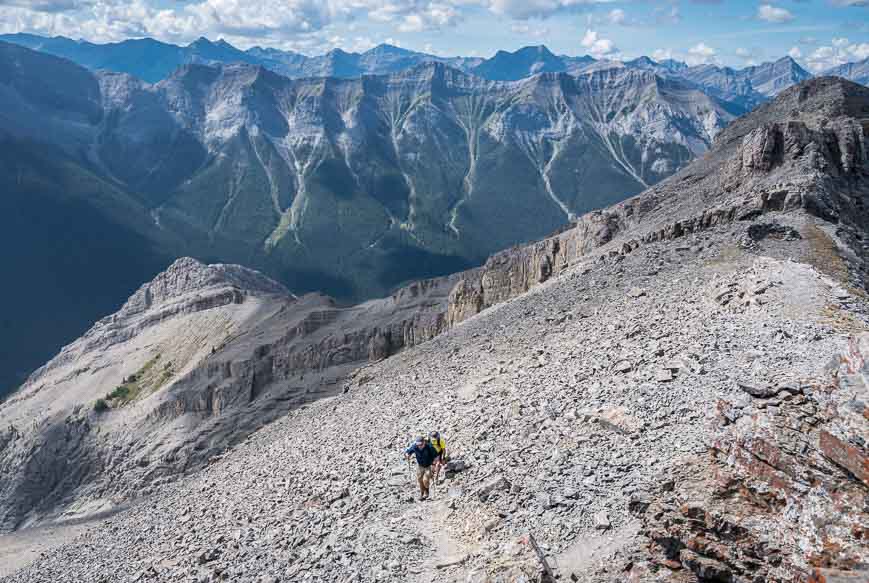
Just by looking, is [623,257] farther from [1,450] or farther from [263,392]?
[1,450]

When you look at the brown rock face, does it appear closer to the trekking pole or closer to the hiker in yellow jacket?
the hiker in yellow jacket

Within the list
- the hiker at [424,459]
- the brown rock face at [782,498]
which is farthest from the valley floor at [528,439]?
the brown rock face at [782,498]

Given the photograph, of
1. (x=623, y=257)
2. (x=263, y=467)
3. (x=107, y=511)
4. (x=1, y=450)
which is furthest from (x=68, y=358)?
(x=623, y=257)

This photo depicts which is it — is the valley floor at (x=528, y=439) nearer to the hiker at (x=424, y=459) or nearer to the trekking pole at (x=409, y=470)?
the trekking pole at (x=409, y=470)

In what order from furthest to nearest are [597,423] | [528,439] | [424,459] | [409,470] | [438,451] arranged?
[409,470] → [438,451] → [528,439] → [424,459] → [597,423]

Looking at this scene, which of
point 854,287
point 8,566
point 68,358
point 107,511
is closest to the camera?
point 854,287

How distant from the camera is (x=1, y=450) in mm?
73562

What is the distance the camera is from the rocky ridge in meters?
14.9

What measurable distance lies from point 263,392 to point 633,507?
5145 centimetres

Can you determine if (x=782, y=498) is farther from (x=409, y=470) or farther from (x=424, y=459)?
(x=409, y=470)

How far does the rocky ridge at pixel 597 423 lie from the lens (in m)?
14.9

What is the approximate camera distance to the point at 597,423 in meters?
20.1

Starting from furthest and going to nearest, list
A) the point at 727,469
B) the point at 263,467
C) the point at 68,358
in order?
the point at 68,358 < the point at 263,467 < the point at 727,469

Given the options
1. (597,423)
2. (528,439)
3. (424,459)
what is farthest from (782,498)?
(424,459)
